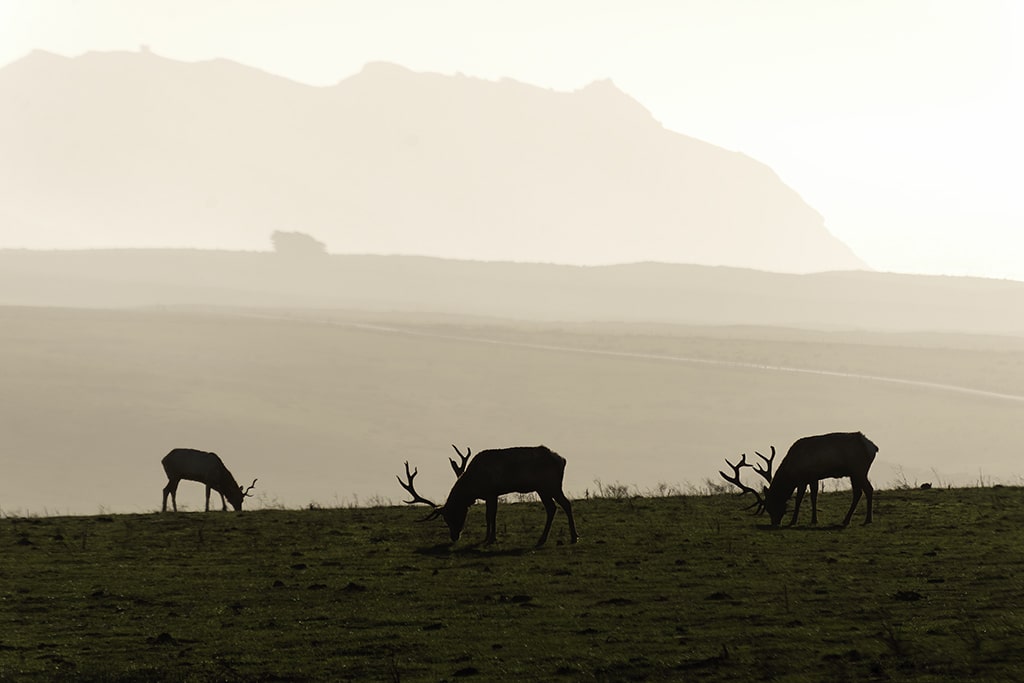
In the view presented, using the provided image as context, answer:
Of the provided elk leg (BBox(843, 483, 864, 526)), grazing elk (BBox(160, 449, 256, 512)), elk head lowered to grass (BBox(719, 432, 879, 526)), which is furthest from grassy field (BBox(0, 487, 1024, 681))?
grazing elk (BBox(160, 449, 256, 512))

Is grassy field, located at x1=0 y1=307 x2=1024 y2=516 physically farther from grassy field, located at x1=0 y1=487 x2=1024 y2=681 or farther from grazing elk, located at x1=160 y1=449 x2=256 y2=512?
grassy field, located at x1=0 y1=487 x2=1024 y2=681

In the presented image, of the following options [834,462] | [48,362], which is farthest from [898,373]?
[834,462]

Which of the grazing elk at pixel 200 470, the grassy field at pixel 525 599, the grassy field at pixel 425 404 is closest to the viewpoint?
the grassy field at pixel 525 599

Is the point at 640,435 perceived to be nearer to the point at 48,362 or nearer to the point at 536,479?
the point at 48,362

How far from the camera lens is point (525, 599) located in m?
20.2

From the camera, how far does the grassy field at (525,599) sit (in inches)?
635

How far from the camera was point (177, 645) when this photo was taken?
17922 mm

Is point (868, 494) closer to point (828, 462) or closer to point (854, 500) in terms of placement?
point (854, 500)

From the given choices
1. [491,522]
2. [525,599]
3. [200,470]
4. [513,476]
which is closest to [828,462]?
[513,476]

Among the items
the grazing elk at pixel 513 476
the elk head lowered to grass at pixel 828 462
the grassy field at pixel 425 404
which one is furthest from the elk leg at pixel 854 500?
the grassy field at pixel 425 404

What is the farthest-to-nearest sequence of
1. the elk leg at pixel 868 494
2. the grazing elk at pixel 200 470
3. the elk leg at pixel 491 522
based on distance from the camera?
the grazing elk at pixel 200 470
the elk leg at pixel 868 494
the elk leg at pixel 491 522

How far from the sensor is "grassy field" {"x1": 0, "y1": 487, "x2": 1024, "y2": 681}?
16.1 metres

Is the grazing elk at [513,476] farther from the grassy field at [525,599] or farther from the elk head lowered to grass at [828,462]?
the elk head lowered to grass at [828,462]

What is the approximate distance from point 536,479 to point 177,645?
920 cm
